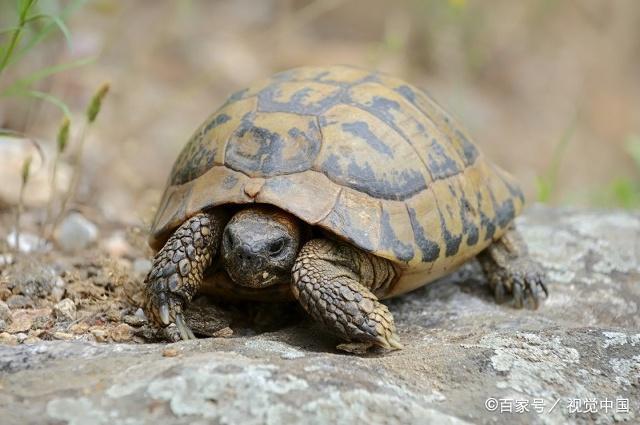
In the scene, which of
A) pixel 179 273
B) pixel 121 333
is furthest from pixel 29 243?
pixel 179 273

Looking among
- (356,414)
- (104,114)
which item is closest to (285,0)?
(104,114)

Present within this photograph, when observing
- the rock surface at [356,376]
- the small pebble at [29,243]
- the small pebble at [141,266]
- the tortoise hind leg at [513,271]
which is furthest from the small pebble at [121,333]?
the tortoise hind leg at [513,271]

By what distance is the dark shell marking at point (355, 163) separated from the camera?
2956mm

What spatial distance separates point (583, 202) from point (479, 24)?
3433mm

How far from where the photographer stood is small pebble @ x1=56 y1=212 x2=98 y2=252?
4070mm

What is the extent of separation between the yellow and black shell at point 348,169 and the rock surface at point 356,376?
16.1 inches

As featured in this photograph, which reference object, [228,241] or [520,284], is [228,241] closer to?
[228,241]

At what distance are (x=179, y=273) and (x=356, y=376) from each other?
0.92 metres

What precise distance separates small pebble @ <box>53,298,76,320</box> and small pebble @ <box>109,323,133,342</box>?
7.6 inches

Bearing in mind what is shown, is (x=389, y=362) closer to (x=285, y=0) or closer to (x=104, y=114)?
(x=104, y=114)

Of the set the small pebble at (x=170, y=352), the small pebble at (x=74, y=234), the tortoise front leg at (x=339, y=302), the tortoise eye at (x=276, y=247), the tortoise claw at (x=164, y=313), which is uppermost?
the tortoise eye at (x=276, y=247)

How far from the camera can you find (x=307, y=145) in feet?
10.0

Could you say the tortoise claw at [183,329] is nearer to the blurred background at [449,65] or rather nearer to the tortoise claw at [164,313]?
the tortoise claw at [164,313]

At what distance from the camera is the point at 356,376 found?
2.35 metres
